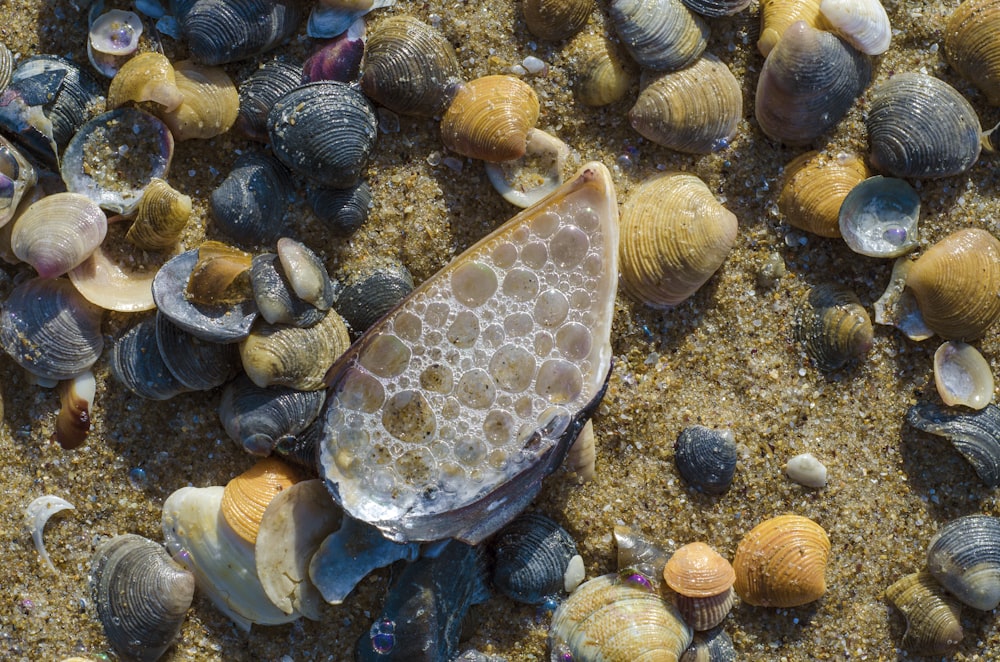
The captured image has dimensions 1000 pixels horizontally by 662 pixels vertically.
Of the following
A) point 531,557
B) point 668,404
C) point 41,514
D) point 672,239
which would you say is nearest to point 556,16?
point 672,239

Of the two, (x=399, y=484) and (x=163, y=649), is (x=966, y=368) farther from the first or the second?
(x=163, y=649)

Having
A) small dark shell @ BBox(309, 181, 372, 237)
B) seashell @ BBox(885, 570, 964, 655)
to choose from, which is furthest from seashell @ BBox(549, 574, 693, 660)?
small dark shell @ BBox(309, 181, 372, 237)

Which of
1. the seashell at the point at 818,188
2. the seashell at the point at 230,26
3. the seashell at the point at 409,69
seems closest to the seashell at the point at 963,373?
the seashell at the point at 818,188

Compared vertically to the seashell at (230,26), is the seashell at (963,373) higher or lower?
lower

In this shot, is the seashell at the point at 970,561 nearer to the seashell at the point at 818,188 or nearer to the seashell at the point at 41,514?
the seashell at the point at 818,188

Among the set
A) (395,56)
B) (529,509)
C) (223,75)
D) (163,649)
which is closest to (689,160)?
(395,56)

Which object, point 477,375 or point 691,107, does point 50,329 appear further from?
point 691,107

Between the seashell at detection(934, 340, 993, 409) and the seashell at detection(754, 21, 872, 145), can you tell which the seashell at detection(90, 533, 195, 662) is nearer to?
the seashell at detection(754, 21, 872, 145)
